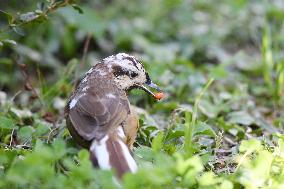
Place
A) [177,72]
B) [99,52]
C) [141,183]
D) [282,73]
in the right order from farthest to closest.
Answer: [99,52] → [177,72] → [282,73] → [141,183]

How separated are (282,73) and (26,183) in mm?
3562

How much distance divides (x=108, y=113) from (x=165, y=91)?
2310 mm

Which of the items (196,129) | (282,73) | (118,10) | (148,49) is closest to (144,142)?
(196,129)

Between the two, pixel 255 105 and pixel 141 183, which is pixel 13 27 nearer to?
pixel 141 183

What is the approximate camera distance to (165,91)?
6.75m

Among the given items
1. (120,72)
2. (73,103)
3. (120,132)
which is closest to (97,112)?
(120,132)

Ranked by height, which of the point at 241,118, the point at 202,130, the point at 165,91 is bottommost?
the point at 165,91

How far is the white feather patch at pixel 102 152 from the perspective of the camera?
161 inches

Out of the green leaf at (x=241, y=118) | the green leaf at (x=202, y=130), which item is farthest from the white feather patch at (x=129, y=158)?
the green leaf at (x=241, y=118)

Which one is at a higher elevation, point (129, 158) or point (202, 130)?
point (129, 158)

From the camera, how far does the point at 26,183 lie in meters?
3.84

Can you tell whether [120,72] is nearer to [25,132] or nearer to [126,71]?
[126,71]

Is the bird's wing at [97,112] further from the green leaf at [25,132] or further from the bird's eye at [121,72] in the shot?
the green leaf at [25,132]

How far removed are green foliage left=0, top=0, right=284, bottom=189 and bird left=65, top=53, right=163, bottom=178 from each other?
0.47 feet
